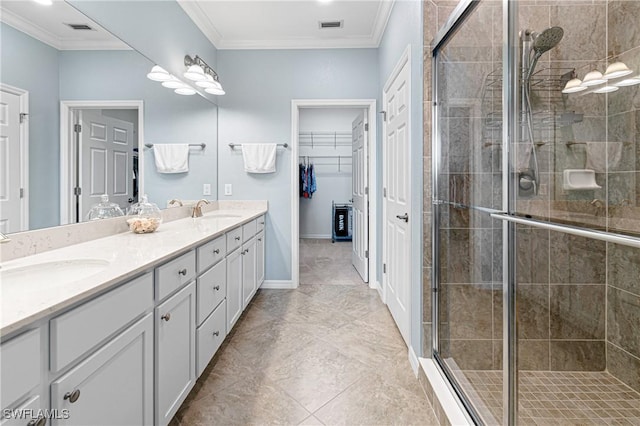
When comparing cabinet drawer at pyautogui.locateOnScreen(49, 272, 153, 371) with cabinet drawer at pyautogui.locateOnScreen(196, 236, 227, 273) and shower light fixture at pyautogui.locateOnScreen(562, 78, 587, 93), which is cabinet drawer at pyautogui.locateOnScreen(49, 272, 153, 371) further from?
shower light fixture at pyautogui.locateOnScreen(562, 78, 587, 93)

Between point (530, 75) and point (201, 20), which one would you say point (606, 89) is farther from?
point (201, 20)

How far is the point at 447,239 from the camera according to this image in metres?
1.96

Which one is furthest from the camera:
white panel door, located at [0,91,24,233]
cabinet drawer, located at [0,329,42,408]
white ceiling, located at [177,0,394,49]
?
white ceiling, located at [177,0,394,49]

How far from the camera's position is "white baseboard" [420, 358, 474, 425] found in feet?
4.90

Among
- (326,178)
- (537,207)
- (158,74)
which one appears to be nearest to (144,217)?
(158,74)

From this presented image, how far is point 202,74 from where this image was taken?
3.04 m

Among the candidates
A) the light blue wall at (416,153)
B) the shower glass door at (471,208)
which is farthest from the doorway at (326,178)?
the shower glass door at (471,208)

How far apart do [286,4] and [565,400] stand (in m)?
3.44

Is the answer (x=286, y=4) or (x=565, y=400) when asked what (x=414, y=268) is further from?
(x=286, y=4)

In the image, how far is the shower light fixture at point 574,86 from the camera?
1474 millimetres

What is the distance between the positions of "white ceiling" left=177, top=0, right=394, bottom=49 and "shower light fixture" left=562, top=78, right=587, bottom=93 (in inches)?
74.1

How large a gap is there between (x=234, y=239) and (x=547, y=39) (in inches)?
84.8

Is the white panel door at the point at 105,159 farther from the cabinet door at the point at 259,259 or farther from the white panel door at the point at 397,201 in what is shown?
the white panel door at the point at 397,201

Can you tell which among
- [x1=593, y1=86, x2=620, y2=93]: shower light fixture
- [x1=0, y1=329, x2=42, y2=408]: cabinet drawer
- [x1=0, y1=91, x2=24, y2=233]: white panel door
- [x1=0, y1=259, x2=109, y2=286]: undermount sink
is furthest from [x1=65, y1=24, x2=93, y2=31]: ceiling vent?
[x1=593, y1=86, x2=620, y2=93]: shower light fixture
